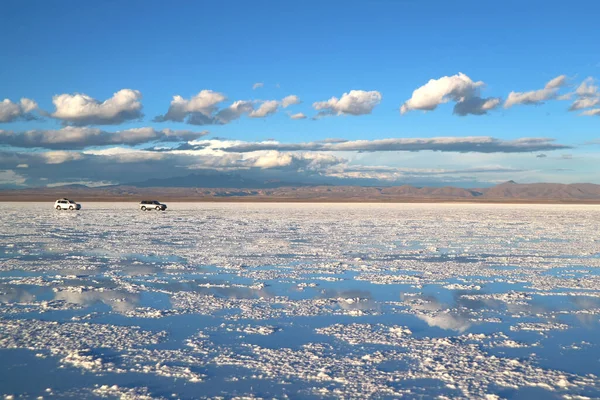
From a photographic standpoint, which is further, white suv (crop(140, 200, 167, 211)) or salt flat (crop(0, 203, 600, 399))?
white suv (crop(140, 200, 167, 211))

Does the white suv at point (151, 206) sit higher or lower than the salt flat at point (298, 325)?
higher

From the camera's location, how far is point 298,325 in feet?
31.7

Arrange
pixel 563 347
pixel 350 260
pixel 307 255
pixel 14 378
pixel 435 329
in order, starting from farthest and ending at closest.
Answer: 1. pixel 307 255
2. pixel 350 260
3. pixel 435 329
4. pixel 563 347
5. pixel 14 378

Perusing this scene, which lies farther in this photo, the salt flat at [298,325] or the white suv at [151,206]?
the white suv at [151,206]

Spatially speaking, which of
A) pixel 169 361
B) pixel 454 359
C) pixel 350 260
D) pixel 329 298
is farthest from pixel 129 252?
pixel 454 359

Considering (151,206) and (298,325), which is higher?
(151,206)

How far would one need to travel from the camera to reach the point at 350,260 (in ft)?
59.7

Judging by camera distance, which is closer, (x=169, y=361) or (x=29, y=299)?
(x=169, y=361)

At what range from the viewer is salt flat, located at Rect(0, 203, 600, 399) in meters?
6.82

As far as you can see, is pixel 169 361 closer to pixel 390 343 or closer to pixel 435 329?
pixel 390 343

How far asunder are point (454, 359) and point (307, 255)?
38.8 feet

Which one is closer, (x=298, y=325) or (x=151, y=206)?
(x=298, y=325)

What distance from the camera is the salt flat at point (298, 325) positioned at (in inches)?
269

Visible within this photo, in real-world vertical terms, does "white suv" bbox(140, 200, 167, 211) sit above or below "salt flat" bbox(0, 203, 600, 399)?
above
